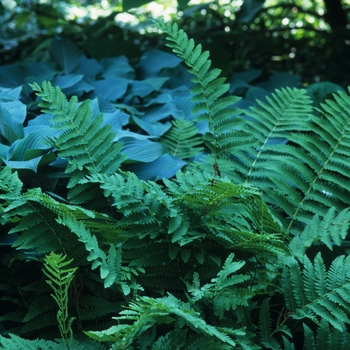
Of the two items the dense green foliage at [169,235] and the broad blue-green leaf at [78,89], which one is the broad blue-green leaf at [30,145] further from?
the broad blue-green leaf at [78,89]

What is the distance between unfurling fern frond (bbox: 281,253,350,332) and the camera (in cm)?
99

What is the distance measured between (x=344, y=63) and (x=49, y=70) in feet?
5.77

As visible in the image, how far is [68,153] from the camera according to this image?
3.75 feet

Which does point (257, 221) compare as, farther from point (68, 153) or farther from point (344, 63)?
point (344, 63)

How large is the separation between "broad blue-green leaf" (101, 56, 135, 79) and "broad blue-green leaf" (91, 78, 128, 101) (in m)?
0.13

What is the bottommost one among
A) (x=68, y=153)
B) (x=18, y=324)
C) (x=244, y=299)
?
(x=18, y=324)

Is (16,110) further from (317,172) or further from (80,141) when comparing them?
(317,172)

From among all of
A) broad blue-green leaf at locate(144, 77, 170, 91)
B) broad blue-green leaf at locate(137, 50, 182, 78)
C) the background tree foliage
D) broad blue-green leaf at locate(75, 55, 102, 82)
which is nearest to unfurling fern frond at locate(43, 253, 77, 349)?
broad blue-green leaf at locate(144, 77, 170, 91)

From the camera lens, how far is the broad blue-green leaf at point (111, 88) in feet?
6.01

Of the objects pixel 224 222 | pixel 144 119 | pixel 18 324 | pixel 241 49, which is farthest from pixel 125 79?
pixel 241 49

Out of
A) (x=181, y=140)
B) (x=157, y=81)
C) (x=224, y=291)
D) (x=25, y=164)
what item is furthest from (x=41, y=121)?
(x=224, y=291)

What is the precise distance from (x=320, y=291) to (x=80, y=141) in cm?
65

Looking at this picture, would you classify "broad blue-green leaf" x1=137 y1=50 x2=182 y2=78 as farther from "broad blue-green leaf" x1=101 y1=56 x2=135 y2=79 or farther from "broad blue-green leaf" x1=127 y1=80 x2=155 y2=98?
"broad blue-green leaf" x1=127 y1=80 x2=155 y2=98

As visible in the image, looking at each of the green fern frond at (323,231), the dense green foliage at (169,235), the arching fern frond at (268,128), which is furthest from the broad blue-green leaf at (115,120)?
the green fern frond at (323,231)
